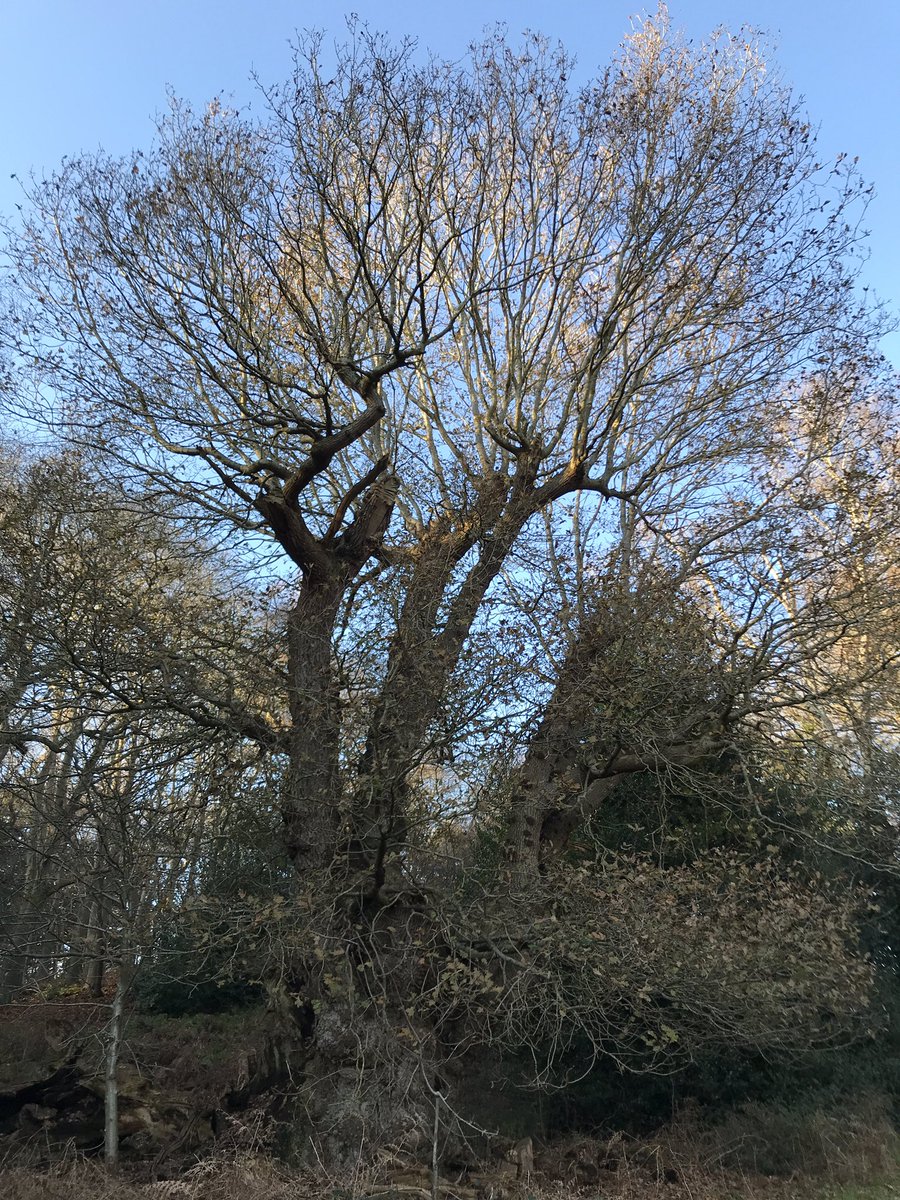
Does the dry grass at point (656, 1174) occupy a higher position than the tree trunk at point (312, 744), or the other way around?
the tree trunk at point (312, 744)

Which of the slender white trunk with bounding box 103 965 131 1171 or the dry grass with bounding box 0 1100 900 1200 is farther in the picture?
the slender white trunk with bounding box 103 965 131 1171

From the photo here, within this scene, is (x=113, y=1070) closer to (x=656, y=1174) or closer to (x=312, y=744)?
(x=312, y=744)

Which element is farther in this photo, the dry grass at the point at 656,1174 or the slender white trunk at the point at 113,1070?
the slender white trunk at the point at 113,1070

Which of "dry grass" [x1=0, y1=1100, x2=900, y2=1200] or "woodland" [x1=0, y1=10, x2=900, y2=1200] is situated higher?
"woodland" [x1=0, y1=10, x2=900, y2=1200]

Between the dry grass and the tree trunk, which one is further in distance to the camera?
the tree trunk

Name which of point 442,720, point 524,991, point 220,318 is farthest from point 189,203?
point 524,991

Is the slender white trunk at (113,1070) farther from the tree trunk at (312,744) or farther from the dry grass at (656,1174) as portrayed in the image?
the tree trunk at (312,744)

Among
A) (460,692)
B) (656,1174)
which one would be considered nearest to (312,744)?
(460,692)

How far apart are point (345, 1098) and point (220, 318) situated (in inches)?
330

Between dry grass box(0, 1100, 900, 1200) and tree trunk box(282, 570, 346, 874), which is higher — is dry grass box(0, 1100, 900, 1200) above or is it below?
below

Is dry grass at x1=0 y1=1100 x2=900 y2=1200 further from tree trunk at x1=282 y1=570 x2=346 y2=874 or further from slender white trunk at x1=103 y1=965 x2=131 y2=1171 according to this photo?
tree trunk at x1=282 y1=570 x2=346 y2=874

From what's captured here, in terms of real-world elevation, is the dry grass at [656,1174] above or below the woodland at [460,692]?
below

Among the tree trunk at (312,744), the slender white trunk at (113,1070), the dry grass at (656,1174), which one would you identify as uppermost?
the tree trunk at (312,744)

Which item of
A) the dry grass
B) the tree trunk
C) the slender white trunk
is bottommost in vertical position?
the dry grass
